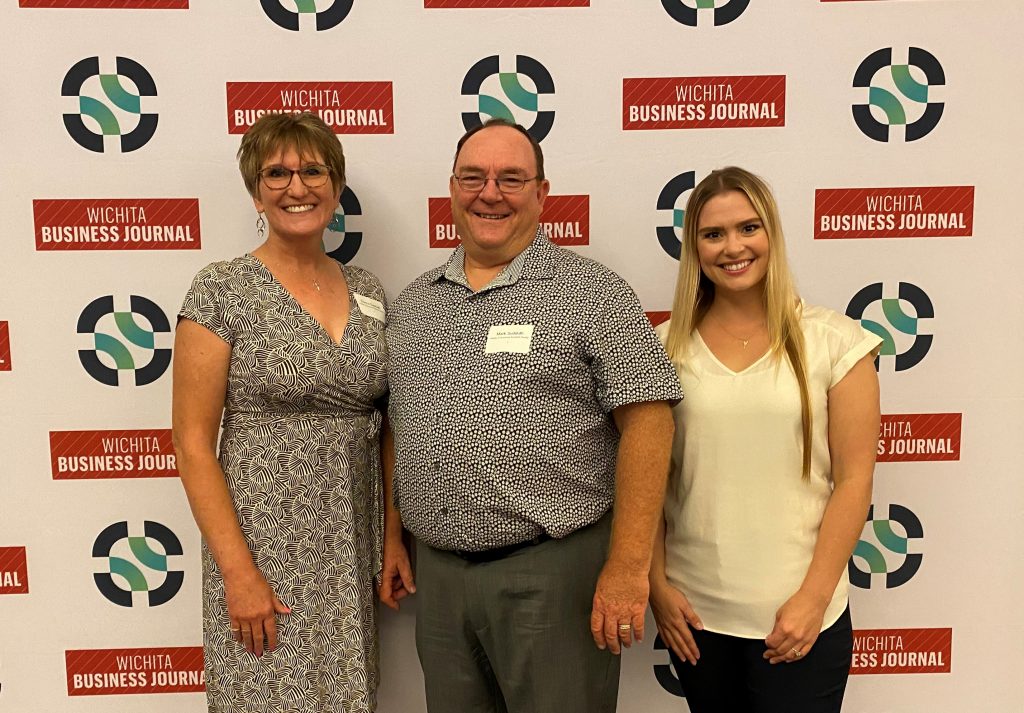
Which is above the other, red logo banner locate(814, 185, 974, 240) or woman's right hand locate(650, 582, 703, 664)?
red logo banner locate(814, 185, 974, 240)

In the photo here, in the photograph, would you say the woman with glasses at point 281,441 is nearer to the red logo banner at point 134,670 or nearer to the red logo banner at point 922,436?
the red logo banner at point 134,670

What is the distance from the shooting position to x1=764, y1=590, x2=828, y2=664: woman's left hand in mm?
1301

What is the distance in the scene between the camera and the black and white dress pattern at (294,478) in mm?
1406

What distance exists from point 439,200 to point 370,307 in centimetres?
37

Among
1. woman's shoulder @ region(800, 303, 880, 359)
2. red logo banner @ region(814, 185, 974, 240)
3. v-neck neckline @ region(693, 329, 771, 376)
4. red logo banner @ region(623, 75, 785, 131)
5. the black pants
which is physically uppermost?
red logo banner @ region(623, 75, 785, 131)

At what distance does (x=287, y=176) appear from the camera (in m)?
1.47

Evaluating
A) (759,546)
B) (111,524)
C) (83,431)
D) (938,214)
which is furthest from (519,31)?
(111,524)

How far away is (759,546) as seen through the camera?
4.43 ft

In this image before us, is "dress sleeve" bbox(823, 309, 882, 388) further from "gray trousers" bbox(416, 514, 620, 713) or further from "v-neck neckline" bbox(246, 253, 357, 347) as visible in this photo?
"v-neck neckline" bbox(246, 253, 357, 347)

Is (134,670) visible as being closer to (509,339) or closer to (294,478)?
(294,478)

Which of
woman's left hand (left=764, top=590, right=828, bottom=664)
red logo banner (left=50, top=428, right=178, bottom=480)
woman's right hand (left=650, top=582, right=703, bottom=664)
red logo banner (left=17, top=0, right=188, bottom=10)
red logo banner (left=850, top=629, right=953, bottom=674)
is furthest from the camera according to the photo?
red logo banner (left=850, top=629, right=953, bottom=674)

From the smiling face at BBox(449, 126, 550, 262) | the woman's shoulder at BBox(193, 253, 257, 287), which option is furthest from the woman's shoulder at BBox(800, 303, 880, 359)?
the woman's shoulder at BBox(193, 253, 257, 287)

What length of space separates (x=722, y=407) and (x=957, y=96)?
109 centimetres

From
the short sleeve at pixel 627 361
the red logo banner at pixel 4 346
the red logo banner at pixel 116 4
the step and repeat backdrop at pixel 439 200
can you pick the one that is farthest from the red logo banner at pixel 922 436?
A: the red logo banner at pixel 4 346
